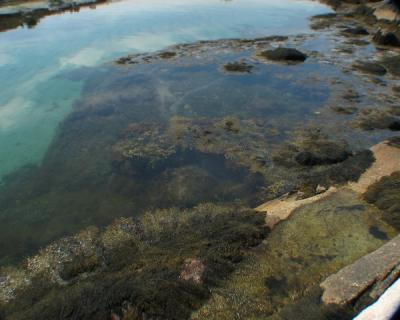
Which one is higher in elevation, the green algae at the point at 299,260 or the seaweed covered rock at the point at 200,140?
the green algae at the point at 299,260

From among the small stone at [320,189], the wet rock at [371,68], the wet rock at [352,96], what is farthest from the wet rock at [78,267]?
the wet rock at [371,68]

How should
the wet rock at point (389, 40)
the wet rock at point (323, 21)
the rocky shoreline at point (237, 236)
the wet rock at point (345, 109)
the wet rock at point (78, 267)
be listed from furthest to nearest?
the wet rock at point (323, 21) < the wet rock at point (389, 40) < the wet rock at point (345, 109) < the wet rock at point (78, 267) < the rocky shoreline at point (237, 236)

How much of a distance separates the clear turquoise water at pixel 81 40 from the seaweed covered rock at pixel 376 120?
16.9 metres

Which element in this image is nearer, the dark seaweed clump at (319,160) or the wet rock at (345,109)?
the dark seaweed clump at (319,160)

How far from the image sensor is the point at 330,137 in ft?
55.0

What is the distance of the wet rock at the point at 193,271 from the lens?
8219mm

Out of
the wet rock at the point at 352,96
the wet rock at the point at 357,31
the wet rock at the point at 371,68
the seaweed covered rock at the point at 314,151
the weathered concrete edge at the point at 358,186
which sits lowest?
the seaweed covered rock at the point at 314,151

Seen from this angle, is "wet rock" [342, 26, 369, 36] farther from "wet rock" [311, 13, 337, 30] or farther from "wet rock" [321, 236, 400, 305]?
"wet rock" [321, 236, 400, 305]

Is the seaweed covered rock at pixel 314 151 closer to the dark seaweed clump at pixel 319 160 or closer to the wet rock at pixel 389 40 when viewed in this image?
the dark seaweed clump at pixel 319 160

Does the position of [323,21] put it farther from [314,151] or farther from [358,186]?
[358,186]

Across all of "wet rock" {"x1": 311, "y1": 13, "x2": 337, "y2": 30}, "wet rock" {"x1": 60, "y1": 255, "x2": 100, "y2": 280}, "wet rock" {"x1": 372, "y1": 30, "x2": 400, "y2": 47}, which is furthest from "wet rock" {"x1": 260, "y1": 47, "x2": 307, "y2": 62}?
"wet rock" {"x1": 60, "y1": 255, "x2": 100, "y2": 280}

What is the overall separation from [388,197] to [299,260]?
4.03 m

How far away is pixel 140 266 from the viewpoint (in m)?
8.99

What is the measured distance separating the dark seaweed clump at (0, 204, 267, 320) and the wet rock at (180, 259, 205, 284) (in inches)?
1.1
